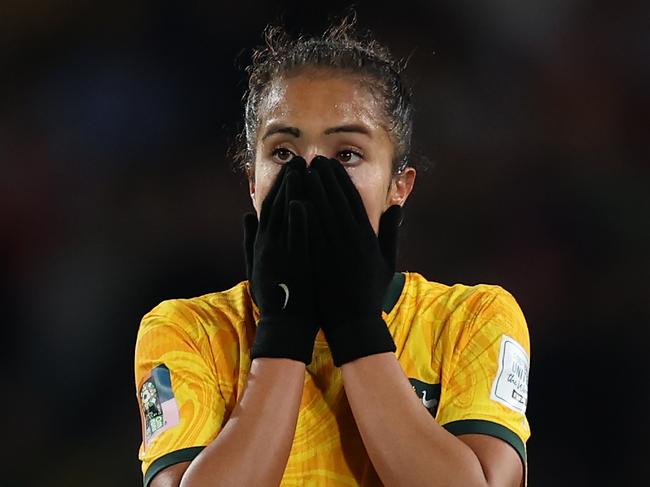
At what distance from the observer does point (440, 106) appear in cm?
342

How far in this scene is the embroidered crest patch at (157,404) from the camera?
67.3 inches

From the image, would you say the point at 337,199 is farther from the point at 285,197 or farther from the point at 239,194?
the point at 239,194

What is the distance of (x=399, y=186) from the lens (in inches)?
82.2

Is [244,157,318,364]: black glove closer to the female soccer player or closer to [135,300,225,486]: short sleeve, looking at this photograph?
the female soccer player

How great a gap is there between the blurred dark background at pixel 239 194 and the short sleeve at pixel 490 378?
130cm

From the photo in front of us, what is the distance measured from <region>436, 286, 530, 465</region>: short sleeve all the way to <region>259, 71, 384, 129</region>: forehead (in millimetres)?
459

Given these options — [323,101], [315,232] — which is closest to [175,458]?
[315,232]

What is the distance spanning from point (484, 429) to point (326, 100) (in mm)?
725

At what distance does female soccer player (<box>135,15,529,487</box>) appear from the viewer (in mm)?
1597
